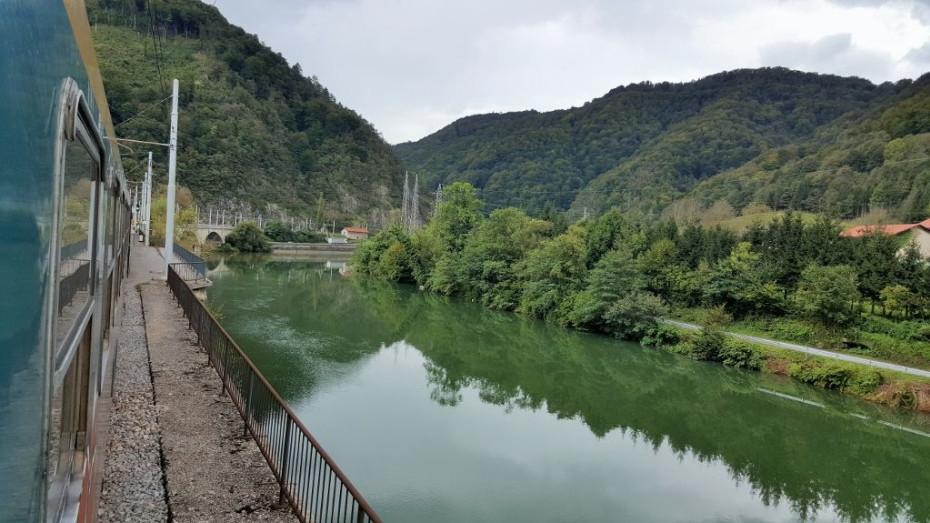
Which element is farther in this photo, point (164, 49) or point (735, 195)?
point (164, 49)

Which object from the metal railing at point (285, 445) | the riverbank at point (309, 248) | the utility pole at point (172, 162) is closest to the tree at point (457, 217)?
the riverbank at point (309, 248)

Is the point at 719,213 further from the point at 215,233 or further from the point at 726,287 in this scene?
the point at 215,233

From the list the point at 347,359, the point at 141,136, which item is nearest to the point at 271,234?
the point at 141,136

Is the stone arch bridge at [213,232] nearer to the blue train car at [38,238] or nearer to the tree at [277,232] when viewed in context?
the tree at [277,232]

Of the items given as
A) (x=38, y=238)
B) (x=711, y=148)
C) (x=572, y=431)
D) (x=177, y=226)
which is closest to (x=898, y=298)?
(x=572, y=431)

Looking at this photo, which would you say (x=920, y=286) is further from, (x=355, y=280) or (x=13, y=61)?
(x=355, y=280)

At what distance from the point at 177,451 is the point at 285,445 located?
137 centimetres

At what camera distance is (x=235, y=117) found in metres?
83.7

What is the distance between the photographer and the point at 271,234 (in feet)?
203

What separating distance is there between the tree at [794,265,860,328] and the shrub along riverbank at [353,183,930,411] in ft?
0.14

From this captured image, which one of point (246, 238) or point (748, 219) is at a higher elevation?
point (748, 219)

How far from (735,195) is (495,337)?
42607 mm

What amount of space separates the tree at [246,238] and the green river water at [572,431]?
35.6 meters

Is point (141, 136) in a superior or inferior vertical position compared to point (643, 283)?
superior
